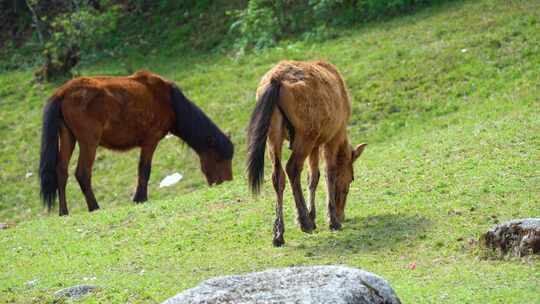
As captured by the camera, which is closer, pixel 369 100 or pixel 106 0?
pixel 369 100

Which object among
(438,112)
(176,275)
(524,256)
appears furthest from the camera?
(438,112)

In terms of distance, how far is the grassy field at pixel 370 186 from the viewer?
420 inches

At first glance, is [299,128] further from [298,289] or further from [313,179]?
[298,289]

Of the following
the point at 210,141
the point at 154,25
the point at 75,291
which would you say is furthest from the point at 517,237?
the point at 154,25

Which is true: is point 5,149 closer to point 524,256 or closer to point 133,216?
point 133,216

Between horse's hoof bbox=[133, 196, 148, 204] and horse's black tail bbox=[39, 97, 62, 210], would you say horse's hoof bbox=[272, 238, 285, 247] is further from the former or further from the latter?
horse's hoof bbox=[133, 196, 148, 204]

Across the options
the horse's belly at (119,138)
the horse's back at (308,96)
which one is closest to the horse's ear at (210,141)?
the horse's belly at (119,138)

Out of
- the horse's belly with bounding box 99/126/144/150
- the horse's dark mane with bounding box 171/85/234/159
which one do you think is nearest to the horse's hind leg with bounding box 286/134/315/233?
the horse's belly with bounding box 99/126/144/150

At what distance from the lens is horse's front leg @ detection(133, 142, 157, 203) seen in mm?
17562

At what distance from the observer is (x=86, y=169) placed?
17.1 m

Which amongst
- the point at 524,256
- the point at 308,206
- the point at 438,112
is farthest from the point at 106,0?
the point at 524,256

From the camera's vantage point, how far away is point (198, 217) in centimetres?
1382

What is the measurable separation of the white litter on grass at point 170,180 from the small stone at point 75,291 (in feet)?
31.4

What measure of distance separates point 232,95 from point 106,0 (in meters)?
7.83
